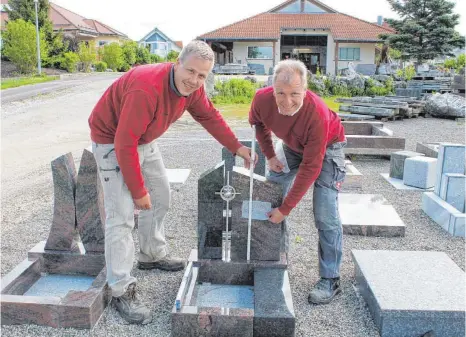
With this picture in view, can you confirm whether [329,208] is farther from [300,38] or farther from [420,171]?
[300,38]

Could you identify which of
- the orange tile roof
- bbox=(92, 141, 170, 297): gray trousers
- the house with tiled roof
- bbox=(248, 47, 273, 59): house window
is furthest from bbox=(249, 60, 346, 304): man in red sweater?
bbox=(248, 47, 273, 59): house window

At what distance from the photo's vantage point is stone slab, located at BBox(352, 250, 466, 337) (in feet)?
9.20

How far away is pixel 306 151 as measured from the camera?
3.00 metres

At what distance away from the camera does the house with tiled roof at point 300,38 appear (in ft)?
110

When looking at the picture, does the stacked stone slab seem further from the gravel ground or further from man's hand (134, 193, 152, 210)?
man's hand (134, 193, 152, 210)

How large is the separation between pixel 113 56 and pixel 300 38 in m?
15.9

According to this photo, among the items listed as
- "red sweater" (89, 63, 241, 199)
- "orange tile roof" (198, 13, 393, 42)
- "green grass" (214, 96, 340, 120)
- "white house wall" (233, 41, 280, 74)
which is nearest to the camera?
"red sweater" (89, 63, 241, 199)

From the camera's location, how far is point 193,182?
664 cm

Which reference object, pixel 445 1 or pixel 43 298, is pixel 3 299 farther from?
pixel 445 1

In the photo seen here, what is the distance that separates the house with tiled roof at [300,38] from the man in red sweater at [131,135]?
30950 mm

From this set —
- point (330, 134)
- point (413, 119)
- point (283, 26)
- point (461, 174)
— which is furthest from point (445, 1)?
point (330, 134)

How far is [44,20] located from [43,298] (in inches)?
1437

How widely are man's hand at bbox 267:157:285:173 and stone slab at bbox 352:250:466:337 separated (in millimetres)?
864

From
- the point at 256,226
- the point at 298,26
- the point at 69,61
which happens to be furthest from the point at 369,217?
the point at 69,61
